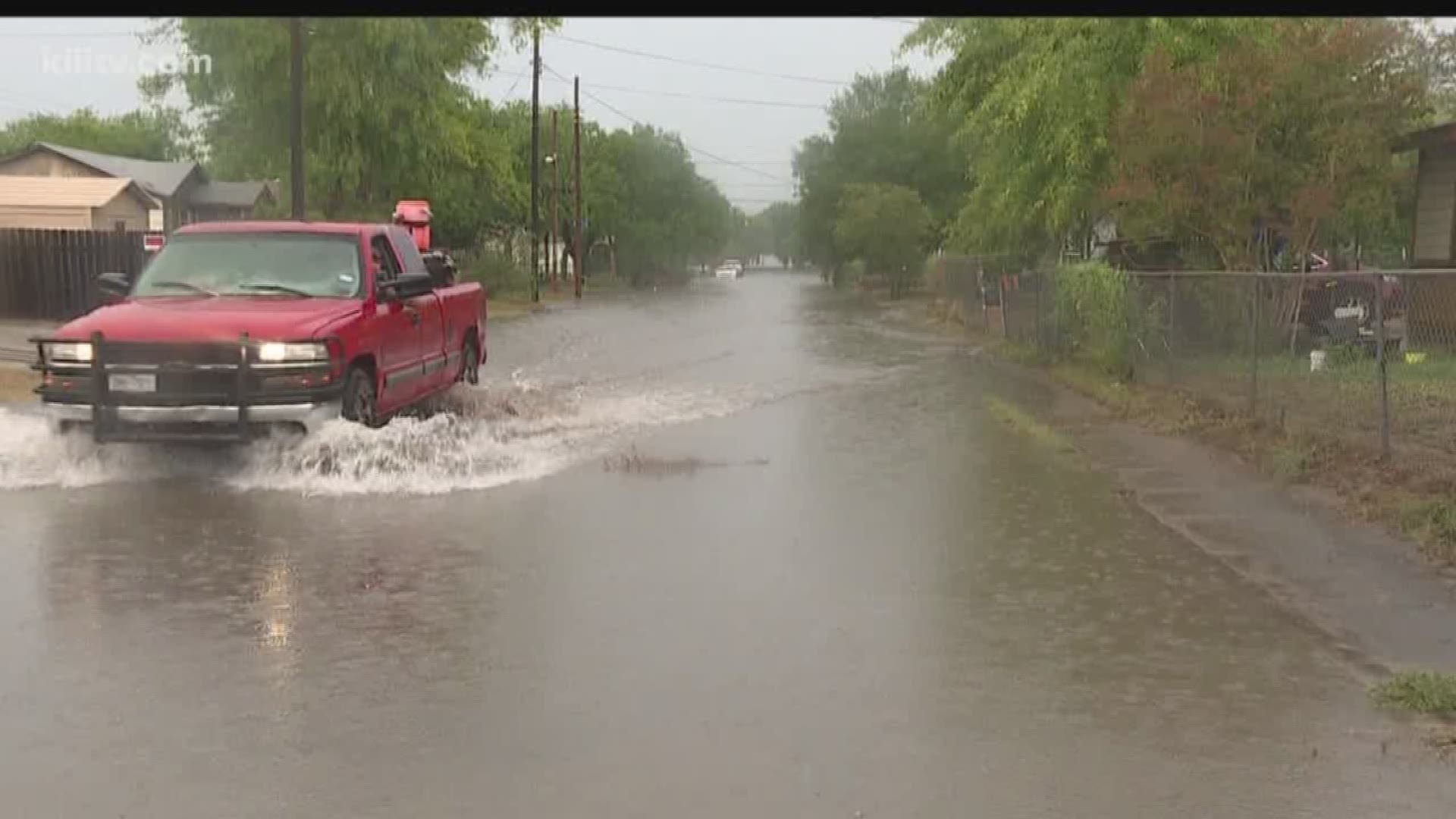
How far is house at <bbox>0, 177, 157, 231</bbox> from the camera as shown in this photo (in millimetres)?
44344

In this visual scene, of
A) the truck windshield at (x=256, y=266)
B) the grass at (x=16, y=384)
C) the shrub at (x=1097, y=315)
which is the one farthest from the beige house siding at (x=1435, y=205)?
the grass at (x=16, y=384)

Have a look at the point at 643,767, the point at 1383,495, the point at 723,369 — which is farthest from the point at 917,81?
the point at 643,767

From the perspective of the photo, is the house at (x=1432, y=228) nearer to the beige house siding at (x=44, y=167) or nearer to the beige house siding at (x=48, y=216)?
Answer: the beige house siding at (x=48, y=216)

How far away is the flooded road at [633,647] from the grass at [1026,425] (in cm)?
120

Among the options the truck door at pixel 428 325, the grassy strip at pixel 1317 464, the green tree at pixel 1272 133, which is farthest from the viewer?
the green tree at pixel 1272 133

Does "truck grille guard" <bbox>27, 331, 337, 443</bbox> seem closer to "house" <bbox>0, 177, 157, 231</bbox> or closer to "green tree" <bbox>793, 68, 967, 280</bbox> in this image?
"house" <bbox>0, 177, 157, 231</bbox>

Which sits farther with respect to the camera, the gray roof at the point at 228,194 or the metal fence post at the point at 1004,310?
the gray roof at the point at 228,194

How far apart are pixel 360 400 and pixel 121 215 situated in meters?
42.6

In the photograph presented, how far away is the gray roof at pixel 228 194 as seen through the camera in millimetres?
62094

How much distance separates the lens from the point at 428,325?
1248 centimetres

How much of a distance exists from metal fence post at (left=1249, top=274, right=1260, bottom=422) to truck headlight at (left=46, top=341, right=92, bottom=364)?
9.40 m

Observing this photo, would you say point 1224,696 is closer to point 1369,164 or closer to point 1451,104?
point 1369,164

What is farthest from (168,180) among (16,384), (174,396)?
Answer: (174,396)

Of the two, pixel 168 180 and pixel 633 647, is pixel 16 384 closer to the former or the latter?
pixel 633 647
